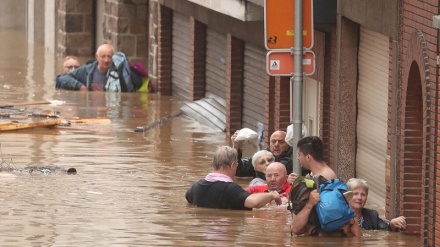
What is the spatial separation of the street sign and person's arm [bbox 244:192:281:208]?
1174 millimetres

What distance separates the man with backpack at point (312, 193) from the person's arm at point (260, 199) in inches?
30.7

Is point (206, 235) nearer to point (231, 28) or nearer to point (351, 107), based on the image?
point (351, 107)

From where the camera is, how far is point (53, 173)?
1859 cm

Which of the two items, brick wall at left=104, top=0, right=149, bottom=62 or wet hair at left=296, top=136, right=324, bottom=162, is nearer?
wet hair at left=296, top=136, right=324, bottom=162

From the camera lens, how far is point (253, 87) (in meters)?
23.3

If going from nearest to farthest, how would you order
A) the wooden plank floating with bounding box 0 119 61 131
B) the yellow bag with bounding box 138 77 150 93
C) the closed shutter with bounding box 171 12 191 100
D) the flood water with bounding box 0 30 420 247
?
the flood water with bounding box 0 30 420 247, the wooden plank floating with bounding box 0 119 61 131, the closed shutter with bounding box 171 12 191 100, the yellow bag with bounding box 138 77 150 93

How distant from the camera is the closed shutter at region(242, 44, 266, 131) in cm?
2261

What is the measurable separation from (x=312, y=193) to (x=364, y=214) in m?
1.56

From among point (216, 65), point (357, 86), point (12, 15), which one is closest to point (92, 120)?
point (216, 65)

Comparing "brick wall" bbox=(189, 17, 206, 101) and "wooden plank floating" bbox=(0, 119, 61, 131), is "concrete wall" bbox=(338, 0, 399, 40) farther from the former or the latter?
"brick wall" bbox=(189, 17, 206, 101)

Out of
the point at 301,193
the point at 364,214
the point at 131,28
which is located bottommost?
the point at 364,214

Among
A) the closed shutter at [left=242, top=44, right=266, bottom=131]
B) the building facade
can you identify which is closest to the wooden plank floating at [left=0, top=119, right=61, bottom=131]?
the building facade

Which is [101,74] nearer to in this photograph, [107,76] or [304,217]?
[107,76]

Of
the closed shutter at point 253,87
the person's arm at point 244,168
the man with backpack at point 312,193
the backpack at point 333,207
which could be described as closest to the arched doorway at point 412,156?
the man with backpack at point 312,193
